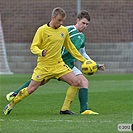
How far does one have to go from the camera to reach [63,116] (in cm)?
1027

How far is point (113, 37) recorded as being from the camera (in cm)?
2656

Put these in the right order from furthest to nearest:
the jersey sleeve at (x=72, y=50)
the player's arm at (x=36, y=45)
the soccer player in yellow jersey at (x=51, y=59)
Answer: the jersey sleeve at (x=72, y=50), the soccer player in yellow jersey at (x=51, y=59), the player's arm at (x=36, y=45)

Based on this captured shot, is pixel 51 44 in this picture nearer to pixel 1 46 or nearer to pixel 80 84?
pixel 80 84

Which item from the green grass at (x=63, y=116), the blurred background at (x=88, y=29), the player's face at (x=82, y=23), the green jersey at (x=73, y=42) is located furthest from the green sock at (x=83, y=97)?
the blurred background at (x=88, y=29)

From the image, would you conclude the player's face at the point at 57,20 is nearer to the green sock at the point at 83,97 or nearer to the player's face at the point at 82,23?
the player's face at the point at 82,23

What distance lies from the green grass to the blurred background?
6.82 meters

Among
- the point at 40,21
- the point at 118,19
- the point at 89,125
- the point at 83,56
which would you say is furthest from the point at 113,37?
the point at 89,125

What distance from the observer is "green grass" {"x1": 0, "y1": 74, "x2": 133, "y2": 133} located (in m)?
8.48

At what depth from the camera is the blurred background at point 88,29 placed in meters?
25.4

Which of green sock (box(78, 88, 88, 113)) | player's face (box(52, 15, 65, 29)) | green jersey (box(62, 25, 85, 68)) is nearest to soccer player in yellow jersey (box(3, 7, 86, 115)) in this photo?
player's face (box(52, 15, 65, 29))

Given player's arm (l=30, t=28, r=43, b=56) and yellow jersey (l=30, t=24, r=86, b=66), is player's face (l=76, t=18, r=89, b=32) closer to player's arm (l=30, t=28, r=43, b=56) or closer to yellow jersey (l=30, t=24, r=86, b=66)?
yellow jersey (l=30, t=24, r=86, b=66)

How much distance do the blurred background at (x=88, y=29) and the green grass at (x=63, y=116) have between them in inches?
268

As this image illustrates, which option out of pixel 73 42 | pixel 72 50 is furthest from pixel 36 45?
pixel 73 42

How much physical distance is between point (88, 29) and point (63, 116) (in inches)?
658
